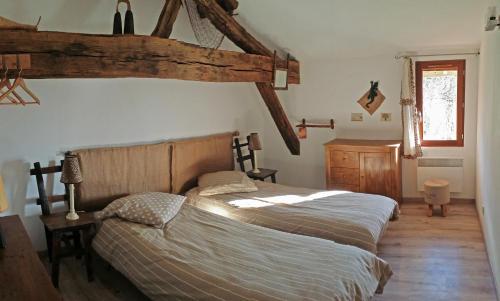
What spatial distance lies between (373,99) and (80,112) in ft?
11.3

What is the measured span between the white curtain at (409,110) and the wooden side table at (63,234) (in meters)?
3.59

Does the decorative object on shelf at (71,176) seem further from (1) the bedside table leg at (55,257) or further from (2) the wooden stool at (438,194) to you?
(2) the wooden stool at (438,194)

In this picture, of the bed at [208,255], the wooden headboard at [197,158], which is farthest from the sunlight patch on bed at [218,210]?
the wooden headboard at [197,158]

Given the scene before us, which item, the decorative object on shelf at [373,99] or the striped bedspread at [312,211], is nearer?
the striped bedspread at [312,211]

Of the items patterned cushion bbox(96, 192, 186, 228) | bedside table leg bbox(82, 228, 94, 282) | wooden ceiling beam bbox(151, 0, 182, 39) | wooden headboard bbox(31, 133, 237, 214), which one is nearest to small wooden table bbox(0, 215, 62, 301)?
bedside table leg bbox(82, 228, 94, 282)

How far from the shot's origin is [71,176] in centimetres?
364

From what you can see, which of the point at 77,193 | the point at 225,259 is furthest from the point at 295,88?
the point at 225,259

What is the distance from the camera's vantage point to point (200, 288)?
2631 mm

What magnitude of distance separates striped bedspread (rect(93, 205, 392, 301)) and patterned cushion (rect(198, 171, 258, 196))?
93cm

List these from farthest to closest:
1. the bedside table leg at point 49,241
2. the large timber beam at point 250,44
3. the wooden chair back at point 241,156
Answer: the wooden chair back at point 241,156
the large timber beam at point 250,44
the bedside table leg at point 49,241

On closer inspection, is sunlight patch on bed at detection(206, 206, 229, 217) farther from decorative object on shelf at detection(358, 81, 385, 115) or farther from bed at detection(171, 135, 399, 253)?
decorative object on shelf at detection(358, 81, 385, 115)

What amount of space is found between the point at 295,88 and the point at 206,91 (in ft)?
4.55

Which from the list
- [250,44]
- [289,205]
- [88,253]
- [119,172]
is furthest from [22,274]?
[250,44]

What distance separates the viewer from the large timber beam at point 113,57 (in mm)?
3094
